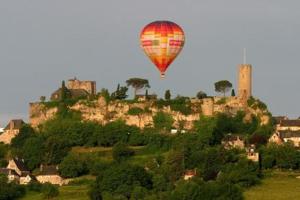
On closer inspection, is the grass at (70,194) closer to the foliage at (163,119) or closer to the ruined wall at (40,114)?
the foliage at (163,119)

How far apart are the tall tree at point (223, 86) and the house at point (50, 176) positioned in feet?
44.4

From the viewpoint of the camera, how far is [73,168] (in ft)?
273

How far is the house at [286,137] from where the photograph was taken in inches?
3438

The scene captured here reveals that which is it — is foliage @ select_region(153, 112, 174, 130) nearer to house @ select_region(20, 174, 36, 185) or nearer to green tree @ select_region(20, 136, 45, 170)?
green tree @ select_region(20, 136, 45, 170)

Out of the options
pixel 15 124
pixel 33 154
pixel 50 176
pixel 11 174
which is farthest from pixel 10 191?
pixel 15 124

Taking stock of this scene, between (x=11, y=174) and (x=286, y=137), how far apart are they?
1637cm

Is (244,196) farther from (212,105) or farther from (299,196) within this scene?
(212,105)

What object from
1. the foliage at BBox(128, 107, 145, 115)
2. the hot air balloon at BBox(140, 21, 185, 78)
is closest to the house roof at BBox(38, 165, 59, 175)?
the foliage at BBox(128, 107, 145, 115)

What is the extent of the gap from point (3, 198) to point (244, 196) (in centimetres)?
1277

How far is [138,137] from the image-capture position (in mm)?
88750

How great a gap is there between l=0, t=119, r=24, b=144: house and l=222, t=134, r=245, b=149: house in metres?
13.2

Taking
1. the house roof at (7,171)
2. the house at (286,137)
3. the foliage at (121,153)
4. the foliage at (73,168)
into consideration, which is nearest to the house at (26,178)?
the house roof at (7,171)

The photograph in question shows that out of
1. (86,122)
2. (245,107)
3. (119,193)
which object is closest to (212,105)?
(245,107)

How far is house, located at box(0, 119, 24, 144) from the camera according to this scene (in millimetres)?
92625
